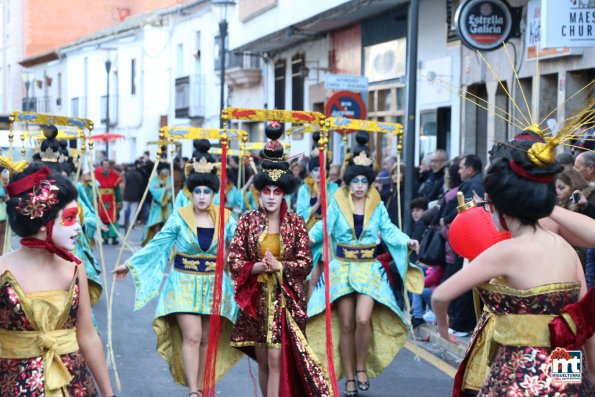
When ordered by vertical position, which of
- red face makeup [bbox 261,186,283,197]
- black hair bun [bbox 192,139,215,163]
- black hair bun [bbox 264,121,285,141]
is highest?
black hair bun [bbox 264,121,285,141]

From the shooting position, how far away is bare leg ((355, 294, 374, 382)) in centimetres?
899

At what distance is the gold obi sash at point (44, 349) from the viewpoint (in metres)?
4.77

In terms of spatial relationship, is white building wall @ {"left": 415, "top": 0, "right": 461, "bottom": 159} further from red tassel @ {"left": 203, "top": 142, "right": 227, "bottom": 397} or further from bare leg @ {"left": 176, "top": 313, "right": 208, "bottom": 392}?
red tassel @ {"left": 203, "top": 142, "right": 227, "bottom": 397}

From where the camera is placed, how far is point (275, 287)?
7555 millimetres

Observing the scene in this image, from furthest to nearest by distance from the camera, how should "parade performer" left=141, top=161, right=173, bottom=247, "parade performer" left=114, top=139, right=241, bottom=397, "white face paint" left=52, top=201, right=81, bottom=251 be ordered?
"parade performer" left=141, top=161, right=173, bottom=247
"parade performer" left=114, top=139, right=241, bottom=397
"white face paint" left=52, top=201, right=81, bottom=251

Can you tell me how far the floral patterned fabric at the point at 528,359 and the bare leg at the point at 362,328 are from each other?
175 inches

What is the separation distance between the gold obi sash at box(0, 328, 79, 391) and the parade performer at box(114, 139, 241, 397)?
327 cm

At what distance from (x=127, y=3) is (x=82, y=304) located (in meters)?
59.4

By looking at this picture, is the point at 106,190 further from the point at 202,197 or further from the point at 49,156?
the point at 202,197

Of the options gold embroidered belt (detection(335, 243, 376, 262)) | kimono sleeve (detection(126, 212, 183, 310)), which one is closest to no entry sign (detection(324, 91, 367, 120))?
gold embroidered belt (detection(335, 243, 376, 262))

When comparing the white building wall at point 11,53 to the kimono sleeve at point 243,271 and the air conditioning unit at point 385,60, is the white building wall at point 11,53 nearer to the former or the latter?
the air conditioning unit at point 385,60

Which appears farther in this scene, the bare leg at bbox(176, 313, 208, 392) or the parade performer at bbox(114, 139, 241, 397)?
the parade performer at bbox(114, 139, 241, 397)

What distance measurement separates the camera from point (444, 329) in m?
4.71

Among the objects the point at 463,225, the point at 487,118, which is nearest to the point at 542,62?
the point at 487,118
